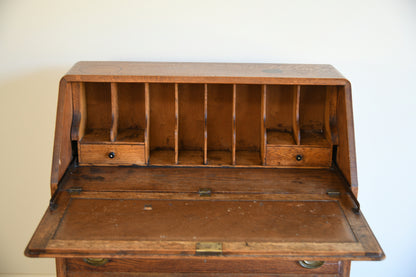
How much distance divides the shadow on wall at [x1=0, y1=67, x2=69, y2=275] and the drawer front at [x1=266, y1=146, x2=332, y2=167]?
4.33 ft

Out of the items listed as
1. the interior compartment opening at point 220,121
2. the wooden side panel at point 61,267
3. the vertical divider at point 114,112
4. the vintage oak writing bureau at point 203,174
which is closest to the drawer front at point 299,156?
the vintage oak writing bureau at point 203,174

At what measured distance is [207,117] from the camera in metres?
2.43

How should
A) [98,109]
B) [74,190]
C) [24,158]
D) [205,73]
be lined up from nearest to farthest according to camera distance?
1. [74,190]
2. [205,73]
3. [98,109]
4. [24,158]

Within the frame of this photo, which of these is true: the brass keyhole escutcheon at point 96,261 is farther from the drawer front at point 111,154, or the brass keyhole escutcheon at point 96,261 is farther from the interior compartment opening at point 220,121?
the interior compartment opening at point 220,121

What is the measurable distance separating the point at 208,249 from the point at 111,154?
0.78 m

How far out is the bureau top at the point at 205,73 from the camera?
6.99 feet

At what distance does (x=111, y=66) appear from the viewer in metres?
2.35

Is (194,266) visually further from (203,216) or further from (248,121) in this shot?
(248,121)

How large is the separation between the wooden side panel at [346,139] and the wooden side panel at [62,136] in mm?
1312

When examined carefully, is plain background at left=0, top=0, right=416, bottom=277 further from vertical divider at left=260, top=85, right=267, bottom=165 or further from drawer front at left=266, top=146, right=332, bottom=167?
drawer front at left=266, top=146, right=332, bottom=167

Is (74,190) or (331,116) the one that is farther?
(331,116)

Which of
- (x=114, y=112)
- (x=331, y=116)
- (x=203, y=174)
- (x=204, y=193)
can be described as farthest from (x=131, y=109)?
(x=331, y=116)
